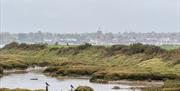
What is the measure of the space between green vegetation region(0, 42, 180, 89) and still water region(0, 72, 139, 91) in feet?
10.8

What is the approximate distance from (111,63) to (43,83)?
29.6 metres

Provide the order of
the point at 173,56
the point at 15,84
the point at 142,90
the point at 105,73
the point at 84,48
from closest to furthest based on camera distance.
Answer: the point at 142,90 → the point at 15,84 → the point at 105,73 → the point at 173,56 → the point at 84,48

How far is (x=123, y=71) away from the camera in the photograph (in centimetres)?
7306

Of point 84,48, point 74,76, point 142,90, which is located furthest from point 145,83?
point 84,48

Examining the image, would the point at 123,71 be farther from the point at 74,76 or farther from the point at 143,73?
the point at 74,76

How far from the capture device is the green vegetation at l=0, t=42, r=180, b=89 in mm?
70750

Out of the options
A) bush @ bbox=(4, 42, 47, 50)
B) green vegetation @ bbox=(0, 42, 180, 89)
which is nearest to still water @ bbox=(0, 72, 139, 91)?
green vegetation @ bbox=(0, 42, 180, 89)

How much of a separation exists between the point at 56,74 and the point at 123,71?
471 inches

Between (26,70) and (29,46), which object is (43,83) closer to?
(26,70)

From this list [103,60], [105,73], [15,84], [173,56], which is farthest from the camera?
[103,60]

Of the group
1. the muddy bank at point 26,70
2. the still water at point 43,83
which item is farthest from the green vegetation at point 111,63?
the still water at point 43,83

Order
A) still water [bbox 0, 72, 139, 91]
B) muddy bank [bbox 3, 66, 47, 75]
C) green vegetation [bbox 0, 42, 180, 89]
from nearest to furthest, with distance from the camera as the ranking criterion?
still water [bbox 0, 72, 139, 91] < green vegetation [bbox 0, 42, 180, 89] < muddy bank [bbox 3, 66, 47, 75]

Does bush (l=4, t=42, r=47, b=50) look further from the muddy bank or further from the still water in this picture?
the still water

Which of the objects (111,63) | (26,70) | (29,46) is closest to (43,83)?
(26,70)
